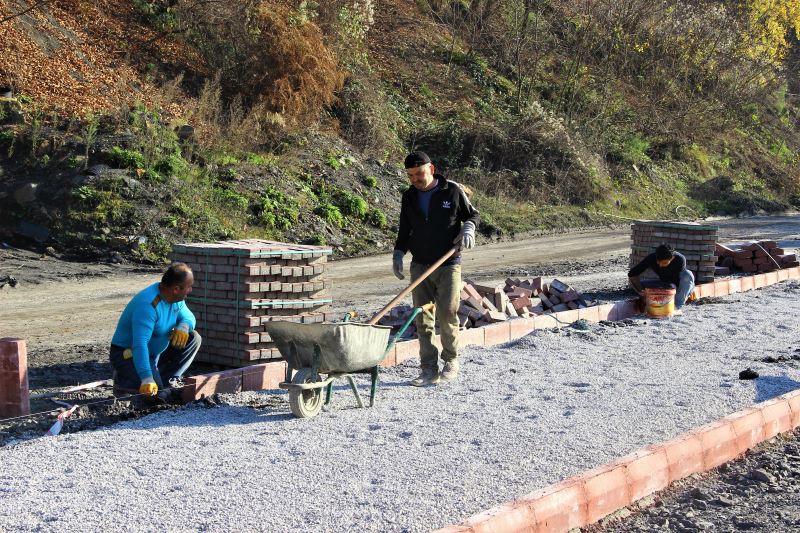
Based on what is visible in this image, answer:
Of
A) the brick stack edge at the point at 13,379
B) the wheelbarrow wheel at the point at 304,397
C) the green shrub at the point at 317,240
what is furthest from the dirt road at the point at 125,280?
the wheelbarrow wheel at the point at 304,397

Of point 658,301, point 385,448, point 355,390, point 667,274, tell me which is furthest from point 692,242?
point 385,448

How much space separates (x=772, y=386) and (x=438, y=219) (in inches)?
116

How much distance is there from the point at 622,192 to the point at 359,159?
964cm

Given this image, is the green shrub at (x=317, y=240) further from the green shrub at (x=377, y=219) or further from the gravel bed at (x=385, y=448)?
the gravel bed at (x=385, y=448)

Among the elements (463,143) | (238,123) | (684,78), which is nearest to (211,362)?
(238,123)

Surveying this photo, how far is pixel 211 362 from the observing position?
27.7 feet

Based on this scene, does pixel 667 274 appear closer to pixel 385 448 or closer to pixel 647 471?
pixel 647 471

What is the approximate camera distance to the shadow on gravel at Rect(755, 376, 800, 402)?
7.19 m

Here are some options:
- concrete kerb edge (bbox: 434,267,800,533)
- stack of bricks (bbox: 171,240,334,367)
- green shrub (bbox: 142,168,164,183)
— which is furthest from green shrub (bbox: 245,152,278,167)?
concrete kerb edge (bbox: 434,267,800,533)

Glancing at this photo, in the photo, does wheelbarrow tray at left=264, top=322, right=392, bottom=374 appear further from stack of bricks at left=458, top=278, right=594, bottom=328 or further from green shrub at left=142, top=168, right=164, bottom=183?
green shrub at left=142, top=168, right=164, bottom=183

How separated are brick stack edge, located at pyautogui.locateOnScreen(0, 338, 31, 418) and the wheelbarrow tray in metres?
1.69

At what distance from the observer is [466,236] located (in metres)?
7.36

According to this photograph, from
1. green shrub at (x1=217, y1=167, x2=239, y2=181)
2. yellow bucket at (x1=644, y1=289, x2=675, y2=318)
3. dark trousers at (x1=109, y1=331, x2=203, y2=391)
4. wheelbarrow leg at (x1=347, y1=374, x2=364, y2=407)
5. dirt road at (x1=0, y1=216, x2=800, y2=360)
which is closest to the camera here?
wheelbarrow leg at (x1=347, y1=374, x2=364, y2=407)

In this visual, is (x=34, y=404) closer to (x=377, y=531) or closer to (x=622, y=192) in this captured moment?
(x=377, y=531)
